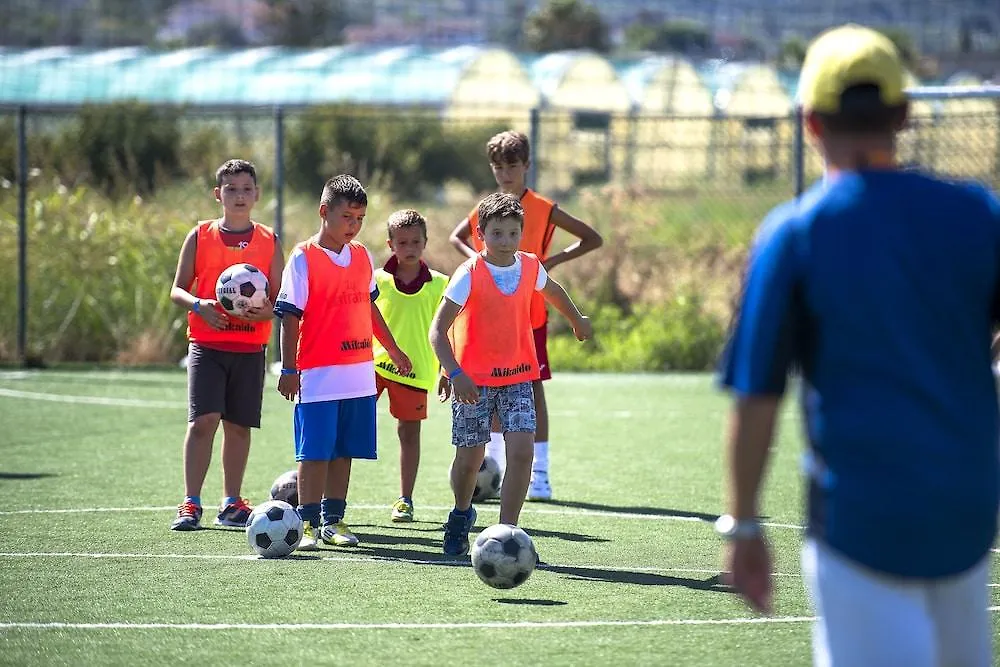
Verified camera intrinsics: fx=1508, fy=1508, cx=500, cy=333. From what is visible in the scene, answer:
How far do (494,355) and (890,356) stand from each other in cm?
417

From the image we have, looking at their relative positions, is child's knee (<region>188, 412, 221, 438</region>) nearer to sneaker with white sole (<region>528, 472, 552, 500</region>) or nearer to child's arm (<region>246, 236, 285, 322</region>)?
child's arm (<region>246, 236, 285, 322</region>)

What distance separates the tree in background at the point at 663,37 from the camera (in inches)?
4072

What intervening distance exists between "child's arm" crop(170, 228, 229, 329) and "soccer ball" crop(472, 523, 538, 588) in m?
2.37

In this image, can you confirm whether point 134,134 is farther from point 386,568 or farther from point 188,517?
point 386,568

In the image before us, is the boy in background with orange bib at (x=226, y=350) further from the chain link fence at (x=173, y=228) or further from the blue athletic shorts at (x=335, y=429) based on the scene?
the chain link fence at (x=173, y=228)

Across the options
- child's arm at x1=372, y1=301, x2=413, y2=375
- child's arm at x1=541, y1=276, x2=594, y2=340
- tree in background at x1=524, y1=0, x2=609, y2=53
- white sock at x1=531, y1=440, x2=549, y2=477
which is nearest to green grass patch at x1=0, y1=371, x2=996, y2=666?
white sock at x1=531, y1=440, x2=549, y2=477

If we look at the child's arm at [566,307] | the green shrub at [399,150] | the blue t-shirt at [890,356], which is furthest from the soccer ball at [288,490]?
the green shrub at [399,150]

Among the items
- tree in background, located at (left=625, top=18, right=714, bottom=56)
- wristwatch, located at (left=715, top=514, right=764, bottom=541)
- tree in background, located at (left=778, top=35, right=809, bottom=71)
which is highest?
tree in background, located at (left=625, top=18, right=714, bottom=56)

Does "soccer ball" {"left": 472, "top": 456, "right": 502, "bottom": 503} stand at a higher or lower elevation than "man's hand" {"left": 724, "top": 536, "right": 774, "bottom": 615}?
lower

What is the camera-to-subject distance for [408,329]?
8.80 metres

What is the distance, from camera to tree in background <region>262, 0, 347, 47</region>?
93088 millimetres

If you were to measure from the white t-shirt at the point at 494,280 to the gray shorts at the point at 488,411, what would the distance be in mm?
470

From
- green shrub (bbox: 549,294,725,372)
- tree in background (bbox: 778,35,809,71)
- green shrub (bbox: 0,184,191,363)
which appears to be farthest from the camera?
tree in background (bbox: 778,35,809,71)

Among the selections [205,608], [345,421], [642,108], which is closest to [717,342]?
[345,421]
